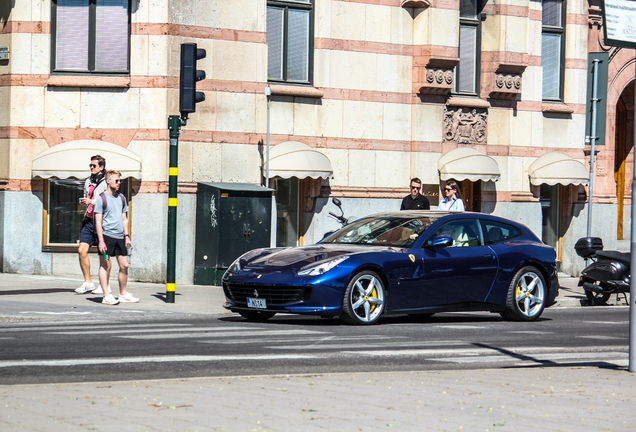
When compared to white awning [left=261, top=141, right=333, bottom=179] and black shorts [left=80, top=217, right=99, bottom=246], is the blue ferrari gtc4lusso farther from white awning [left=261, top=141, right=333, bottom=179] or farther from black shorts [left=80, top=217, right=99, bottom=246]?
white awning [left=261, top=141, right=333, bottom=179]

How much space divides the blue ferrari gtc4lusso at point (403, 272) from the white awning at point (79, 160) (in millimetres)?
6351

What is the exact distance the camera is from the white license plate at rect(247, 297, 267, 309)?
492 inches

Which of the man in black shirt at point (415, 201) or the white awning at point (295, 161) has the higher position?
the white awning at point (295, 161)

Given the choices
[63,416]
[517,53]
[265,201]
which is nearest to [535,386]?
[63,416]

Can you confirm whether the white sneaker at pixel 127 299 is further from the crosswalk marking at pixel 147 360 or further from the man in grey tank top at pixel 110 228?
the crosswalk marking at pixel 147 360

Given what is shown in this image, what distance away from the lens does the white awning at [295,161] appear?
68.0 feet

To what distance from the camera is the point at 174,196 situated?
1532cm

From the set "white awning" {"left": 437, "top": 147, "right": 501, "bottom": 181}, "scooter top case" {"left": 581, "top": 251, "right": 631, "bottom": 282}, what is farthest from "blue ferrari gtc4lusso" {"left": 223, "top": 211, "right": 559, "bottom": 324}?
"white awning" {"left": 437, "top": 147, "right": 501, "bottom": 181}

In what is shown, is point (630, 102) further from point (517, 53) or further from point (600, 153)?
point (517, 53)

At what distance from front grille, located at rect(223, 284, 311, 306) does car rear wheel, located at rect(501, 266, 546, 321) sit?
3.16 m

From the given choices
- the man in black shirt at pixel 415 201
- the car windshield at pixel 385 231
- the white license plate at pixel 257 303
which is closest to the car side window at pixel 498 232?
the car windshield at pixel 385 231

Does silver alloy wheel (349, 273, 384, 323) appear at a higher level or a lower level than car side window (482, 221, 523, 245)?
lower

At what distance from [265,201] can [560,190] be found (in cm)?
933

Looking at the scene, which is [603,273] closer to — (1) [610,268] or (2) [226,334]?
(1) [610,268]
